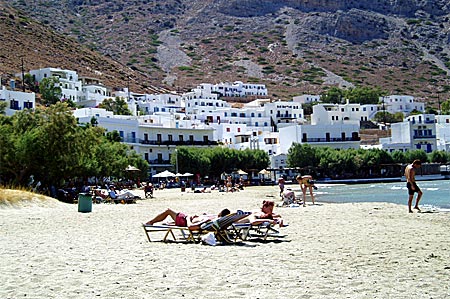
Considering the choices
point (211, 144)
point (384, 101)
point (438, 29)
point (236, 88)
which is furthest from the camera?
point (438, 29)

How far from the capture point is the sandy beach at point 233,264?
7012mm

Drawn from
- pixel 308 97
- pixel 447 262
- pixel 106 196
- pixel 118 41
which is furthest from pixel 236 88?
pixel 447 262

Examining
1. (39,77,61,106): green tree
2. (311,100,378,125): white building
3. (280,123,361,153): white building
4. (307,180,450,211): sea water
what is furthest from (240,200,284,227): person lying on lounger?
(311,100,378,125): white building

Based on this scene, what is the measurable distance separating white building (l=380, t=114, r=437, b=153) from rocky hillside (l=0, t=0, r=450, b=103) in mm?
59253

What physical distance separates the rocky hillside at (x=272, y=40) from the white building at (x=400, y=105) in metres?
21.0

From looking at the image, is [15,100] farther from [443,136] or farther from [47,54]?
[443,136]

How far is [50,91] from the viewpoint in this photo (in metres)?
81.2

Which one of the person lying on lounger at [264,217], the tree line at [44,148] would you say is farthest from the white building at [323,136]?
the person lying on lounger at [264,217]

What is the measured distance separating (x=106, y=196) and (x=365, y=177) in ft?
158

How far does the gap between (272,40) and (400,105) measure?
65.8m

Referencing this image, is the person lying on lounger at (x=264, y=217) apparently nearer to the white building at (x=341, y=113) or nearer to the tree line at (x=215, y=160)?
the tree line at (x=215, y=160)

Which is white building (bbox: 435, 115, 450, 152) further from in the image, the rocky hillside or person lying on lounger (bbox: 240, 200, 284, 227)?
person lying on lounger (bbox: 240, 200, 284, 227)

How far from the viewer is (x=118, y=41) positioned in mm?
161375

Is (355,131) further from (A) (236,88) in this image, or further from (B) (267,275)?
(B) (267,275)
